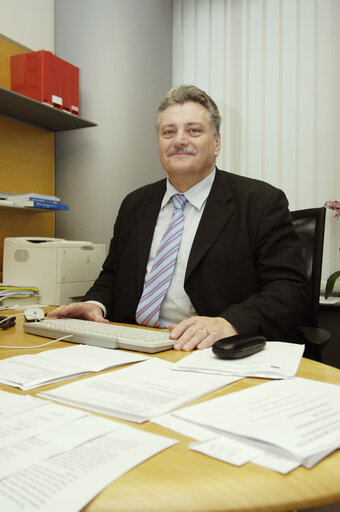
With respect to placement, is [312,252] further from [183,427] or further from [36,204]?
[36,204]

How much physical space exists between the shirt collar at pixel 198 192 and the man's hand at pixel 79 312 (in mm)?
558

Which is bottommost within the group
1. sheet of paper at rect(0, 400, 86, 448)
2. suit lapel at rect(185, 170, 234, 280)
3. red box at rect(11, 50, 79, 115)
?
sheet of paper at rect(0, 400, 86, 448)

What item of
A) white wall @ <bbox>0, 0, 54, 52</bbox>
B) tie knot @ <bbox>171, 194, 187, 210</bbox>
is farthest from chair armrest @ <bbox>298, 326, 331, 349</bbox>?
white wall @ <bbox>0, 0, 54, 52</bbox>

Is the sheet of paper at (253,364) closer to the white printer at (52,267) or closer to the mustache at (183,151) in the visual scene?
the mustache at (183,151)

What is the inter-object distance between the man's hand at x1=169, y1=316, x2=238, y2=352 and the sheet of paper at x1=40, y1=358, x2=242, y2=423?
0.17m

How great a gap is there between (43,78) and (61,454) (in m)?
2.31

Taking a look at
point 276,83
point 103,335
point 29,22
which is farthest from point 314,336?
point 29,22

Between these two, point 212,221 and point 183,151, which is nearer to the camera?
point 212,221

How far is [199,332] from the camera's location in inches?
39.6

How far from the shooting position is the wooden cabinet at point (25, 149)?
2.39 m

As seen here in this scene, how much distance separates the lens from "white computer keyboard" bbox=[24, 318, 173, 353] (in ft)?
3.17

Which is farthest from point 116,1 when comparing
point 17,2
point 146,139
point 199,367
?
point 199,367

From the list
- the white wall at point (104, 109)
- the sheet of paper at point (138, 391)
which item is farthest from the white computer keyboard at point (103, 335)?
the white wall at point (104, 109)

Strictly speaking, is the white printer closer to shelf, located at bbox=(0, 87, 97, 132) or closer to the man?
the man
